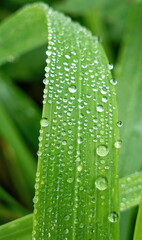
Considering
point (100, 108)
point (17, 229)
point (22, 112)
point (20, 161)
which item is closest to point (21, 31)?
point (22, 112)

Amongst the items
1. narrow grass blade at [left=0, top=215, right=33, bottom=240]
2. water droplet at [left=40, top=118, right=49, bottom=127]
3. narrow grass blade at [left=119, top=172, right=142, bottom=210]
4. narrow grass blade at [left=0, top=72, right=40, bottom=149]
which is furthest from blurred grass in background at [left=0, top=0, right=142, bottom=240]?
water droplet at [left=40, top=118, right=49, bottom=127]

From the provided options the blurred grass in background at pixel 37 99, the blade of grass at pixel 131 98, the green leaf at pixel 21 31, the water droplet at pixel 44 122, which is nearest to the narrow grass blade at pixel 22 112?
the blurred grass in background at pixel 37 99

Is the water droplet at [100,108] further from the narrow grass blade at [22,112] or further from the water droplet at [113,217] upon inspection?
the narrow grass blade at [22,112]

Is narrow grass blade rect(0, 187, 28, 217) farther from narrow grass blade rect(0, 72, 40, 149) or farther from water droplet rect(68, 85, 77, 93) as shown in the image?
water droplet rect(68, 85, 77, 93)

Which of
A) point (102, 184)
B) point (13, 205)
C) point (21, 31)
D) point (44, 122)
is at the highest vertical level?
point (21, 31)

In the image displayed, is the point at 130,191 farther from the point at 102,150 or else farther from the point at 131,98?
the point at 131,98

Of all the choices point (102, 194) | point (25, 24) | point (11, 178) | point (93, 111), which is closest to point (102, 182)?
point (102, 194)
